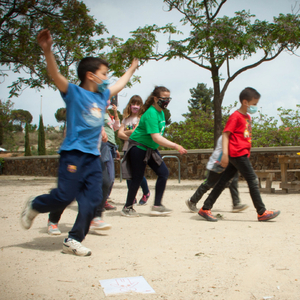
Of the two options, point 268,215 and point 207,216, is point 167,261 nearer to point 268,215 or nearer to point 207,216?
point 207,216

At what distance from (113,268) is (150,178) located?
10.6 m

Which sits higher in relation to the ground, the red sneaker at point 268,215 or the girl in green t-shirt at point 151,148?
the girl in green t-shirt at point 151,148

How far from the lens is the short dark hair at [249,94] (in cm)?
427

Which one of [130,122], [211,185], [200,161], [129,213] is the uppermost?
[130,122]

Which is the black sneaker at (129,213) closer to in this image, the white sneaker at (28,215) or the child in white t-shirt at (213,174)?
the child in white t-shirt at (213,174)

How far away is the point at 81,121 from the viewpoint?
9.18 ft

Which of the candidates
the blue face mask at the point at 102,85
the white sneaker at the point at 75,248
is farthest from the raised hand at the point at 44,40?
the white sneaker at the point at 75,248

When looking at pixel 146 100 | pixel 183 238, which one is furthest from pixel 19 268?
pixel 146 100

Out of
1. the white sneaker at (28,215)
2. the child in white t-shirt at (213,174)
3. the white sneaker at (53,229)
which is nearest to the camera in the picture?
the white sneaker at (28,215)

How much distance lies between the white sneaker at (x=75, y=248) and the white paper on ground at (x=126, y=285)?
595 mm

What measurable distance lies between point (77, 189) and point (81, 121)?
53 cm

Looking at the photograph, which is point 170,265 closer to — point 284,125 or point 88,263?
point 88,263

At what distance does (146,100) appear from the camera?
15.3 feet

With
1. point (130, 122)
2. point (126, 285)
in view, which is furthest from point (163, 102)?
point (126, 285)
